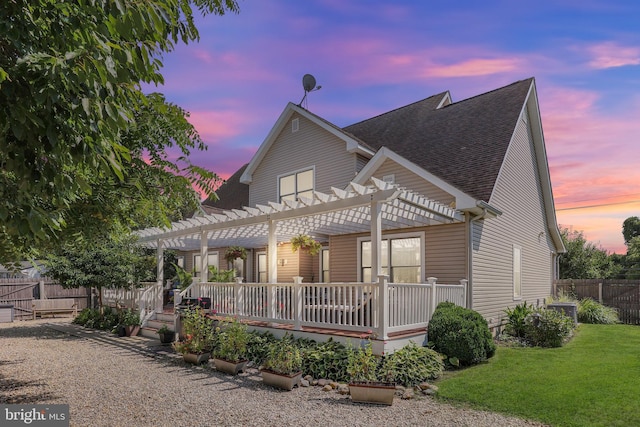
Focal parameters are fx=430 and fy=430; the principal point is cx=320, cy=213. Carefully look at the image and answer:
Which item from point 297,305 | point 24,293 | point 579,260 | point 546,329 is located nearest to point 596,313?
point 546,329

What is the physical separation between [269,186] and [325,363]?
10.3m

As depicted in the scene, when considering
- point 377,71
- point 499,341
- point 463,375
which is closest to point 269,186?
point 377,71

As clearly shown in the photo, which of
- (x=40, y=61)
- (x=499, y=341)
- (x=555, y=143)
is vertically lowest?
(x=499, y=341)

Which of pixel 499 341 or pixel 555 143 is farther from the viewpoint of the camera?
pixel 555 143

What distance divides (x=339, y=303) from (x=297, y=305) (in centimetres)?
115

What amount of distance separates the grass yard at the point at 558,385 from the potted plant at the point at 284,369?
2.43 meters

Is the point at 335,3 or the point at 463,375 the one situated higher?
the point at 335,3

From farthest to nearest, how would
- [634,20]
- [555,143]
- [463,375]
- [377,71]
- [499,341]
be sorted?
[555,143] < [499,341] < [377,71] < [463,375] < [634,20]

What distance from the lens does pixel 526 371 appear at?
820 centimetres

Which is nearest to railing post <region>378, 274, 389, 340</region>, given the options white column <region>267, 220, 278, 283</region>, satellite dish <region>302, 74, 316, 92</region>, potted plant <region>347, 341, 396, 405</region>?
potted plant <region>347, 341, 396, 405</region>

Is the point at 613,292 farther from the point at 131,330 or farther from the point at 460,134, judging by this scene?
the point at 131,330

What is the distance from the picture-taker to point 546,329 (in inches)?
441

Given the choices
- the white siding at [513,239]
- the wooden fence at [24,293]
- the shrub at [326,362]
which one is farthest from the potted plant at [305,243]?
the wooden fence at [24,293]

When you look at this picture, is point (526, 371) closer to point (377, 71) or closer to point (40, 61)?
point (377, 71)
